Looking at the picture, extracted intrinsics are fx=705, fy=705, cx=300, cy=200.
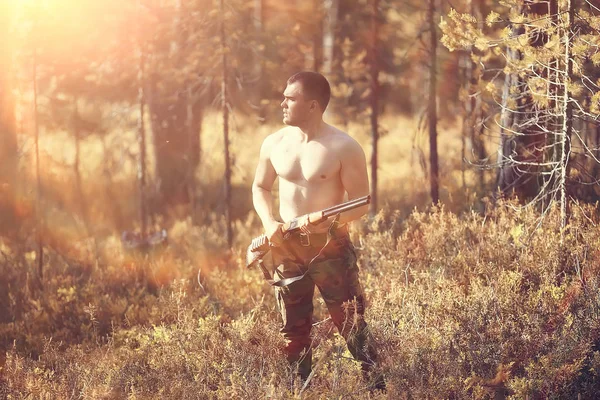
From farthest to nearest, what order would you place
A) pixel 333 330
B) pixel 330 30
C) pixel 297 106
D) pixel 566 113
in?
1. pixel 330 30
2. pixel 566 113
3. pixel 333 330
4. pixel 297 106

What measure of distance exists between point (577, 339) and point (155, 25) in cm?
1032

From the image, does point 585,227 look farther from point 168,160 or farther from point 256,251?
point 168,160

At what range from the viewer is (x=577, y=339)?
17.2 ft

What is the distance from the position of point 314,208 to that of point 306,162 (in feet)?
1.06

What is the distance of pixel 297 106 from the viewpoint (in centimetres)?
475

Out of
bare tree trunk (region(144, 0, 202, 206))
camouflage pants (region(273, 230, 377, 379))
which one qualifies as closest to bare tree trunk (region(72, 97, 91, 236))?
bare tree trunk (region(144, 0, 202, 206))

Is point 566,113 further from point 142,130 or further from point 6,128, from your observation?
point 142,130

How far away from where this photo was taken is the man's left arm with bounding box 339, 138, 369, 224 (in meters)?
4.75

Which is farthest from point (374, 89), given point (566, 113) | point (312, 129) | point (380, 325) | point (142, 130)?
point (312, 129)

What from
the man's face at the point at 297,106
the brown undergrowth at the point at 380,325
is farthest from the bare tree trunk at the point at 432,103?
the man's face at the point at 297,106

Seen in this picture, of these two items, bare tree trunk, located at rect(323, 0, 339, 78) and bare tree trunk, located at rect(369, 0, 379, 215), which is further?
bare tree trunk, located at rect(323, 0, 339, 78)

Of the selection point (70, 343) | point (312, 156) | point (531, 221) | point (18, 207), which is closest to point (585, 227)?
point (531, 221)

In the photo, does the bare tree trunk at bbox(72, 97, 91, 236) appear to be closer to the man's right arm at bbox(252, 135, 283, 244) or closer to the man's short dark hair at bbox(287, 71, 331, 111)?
the man's right arm at bbox(252, 135, 283, 244)

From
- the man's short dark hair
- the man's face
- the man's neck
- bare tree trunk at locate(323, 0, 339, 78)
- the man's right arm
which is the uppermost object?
bare tree trunk at locate(323, 0, 339, 78)
